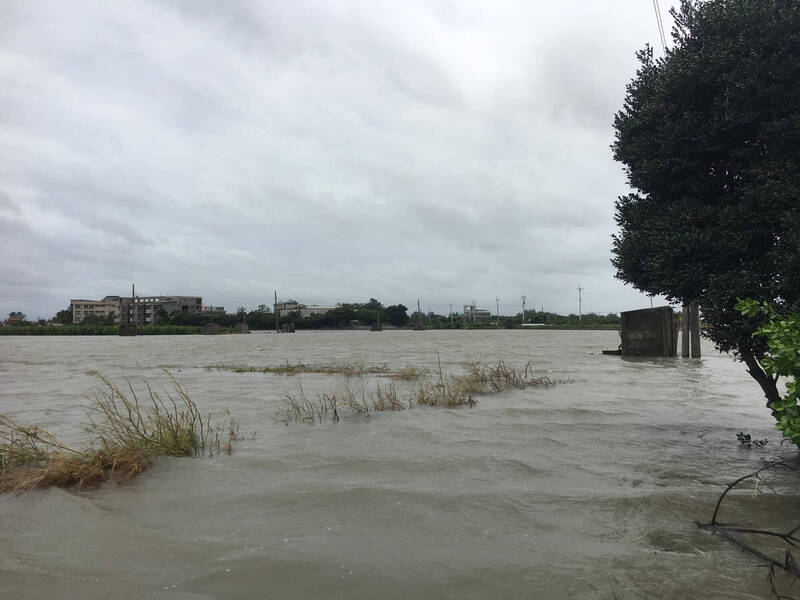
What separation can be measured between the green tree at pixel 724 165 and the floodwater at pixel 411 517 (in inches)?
104

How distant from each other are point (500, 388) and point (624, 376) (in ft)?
24.6

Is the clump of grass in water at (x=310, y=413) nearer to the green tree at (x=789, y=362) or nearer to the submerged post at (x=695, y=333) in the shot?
the green tree at (x=789, y=362)

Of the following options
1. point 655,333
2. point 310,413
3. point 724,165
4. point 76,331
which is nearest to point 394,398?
point 310,413

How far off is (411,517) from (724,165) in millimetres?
6869

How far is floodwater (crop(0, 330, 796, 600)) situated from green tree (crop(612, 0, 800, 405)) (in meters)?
2.63

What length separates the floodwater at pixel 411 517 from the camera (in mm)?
4062

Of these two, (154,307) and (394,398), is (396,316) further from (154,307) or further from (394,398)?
(394,398)

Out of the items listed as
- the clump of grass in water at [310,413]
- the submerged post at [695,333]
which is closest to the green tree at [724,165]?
the clump of grass in water at [310,413]

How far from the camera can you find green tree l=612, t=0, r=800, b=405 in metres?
6.73

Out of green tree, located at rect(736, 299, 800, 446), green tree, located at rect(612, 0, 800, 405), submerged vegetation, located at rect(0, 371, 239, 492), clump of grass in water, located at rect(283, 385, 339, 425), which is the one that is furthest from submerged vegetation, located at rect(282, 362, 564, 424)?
green tree, located at rect(736, 299, 800, 446)

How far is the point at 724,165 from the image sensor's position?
774cm

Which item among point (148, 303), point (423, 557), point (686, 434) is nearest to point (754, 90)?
point (686, 434)

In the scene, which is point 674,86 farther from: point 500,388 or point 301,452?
point 500,388

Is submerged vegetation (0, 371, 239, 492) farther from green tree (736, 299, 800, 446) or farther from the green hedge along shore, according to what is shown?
the green hedge along shore
